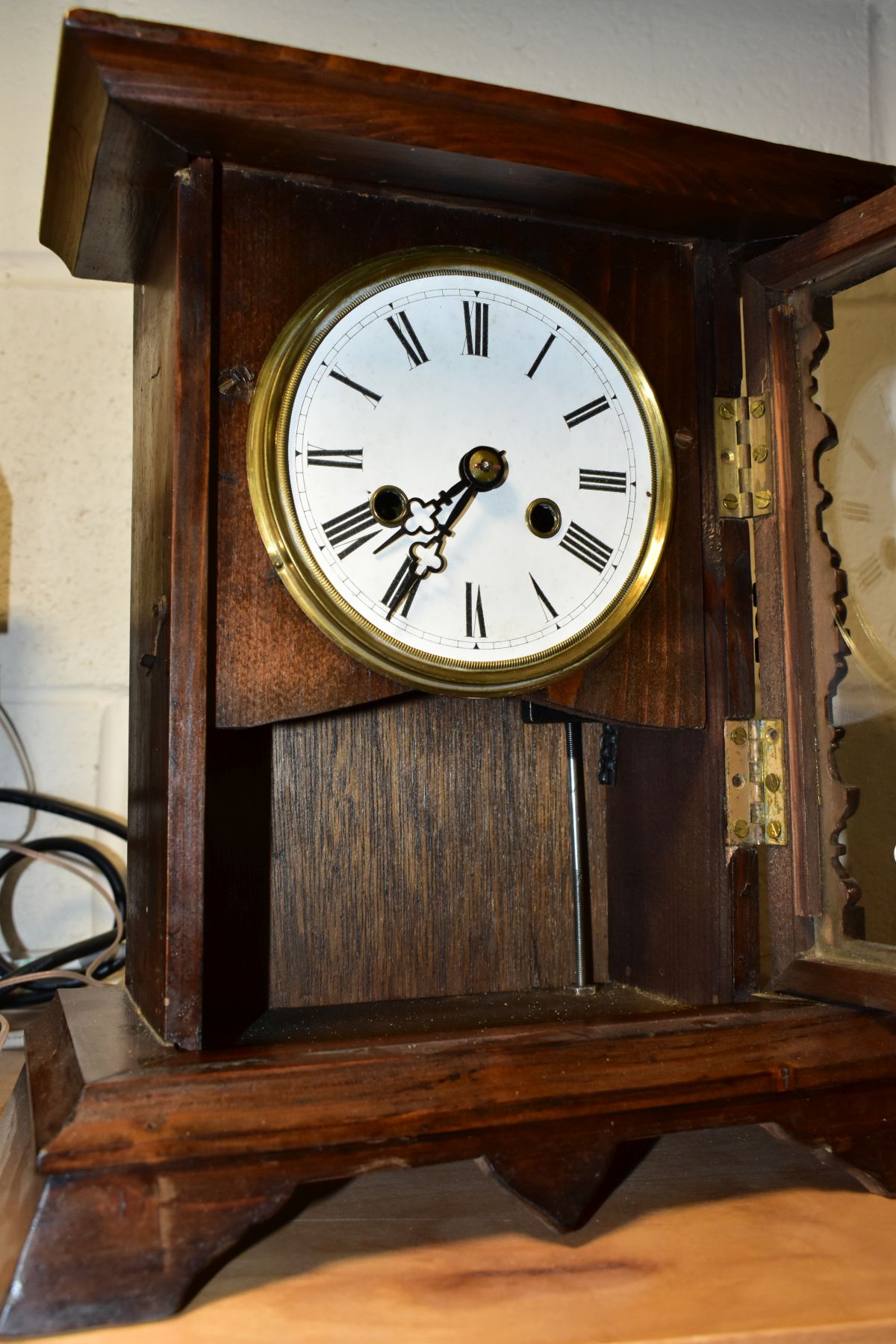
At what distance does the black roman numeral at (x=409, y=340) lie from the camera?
85 cm

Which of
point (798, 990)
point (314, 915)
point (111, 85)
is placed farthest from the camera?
point (314, 915)

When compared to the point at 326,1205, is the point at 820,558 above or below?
above

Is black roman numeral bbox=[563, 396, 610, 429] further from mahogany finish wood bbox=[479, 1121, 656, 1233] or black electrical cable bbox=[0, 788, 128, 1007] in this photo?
black electrical cable bbox=[0, 788, 128, 1007]

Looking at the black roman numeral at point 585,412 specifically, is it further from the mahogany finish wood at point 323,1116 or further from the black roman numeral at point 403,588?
the mahogany finish wood at point 323,1116

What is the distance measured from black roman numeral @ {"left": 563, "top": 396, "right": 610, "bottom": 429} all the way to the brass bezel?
0.09 feet

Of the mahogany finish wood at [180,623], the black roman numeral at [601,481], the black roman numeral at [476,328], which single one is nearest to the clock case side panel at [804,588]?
the black roman numeral at [601,481]

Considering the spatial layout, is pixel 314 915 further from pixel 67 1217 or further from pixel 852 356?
pixel 852 356

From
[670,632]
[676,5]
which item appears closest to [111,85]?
[670,632]

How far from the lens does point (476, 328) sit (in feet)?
2.85

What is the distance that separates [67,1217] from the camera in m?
0.63

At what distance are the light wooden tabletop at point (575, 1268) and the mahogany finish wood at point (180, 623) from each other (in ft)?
0.53

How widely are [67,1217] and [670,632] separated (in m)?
0.55

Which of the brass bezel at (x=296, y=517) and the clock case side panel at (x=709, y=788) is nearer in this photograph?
the brass bezel at (x=296, y=517)

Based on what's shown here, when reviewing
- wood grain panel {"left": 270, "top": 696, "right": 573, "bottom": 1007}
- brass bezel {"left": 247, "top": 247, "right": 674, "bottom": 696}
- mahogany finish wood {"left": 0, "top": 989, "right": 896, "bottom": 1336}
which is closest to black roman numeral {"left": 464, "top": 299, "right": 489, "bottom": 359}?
brass bezel {"left": 247, "top": 247, "right": 674, "bottom": 696}
